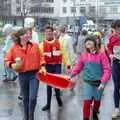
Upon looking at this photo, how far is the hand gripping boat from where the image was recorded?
29.1 feet

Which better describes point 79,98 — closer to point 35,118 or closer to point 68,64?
point 68,64

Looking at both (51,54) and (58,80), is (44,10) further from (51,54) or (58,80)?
(58,80)

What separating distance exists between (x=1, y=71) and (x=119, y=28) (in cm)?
927

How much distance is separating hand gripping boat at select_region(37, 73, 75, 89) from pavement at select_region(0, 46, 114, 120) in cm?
85

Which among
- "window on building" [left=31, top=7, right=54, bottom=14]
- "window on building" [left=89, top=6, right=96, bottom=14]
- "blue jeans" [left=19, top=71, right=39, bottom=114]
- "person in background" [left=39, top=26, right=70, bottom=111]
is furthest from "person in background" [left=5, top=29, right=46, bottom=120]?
"window on building" [left=89, top=6, right=96, bottom=14]

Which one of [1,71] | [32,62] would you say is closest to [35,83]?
[32,62]

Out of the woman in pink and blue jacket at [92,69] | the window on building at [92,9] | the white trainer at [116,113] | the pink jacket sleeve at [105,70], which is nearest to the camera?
the pink jacket sleeve at [105,70]

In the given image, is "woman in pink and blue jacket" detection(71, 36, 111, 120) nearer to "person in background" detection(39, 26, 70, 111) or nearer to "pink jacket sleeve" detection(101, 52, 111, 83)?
"pink jacket sleeve" detection(101, 52, 111, 83)

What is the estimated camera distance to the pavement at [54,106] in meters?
9.98

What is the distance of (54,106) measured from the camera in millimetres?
11094

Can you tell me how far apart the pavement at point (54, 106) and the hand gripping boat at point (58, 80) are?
2.80ft

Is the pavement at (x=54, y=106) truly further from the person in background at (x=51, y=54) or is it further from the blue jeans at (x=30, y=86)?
the blue jeans at (x=30, y=86)

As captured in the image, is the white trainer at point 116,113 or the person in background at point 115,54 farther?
the white trainer at point 116,113

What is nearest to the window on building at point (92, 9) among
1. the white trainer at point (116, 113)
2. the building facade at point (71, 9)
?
the building facade at point (71, 9)
